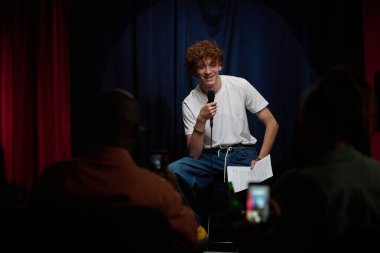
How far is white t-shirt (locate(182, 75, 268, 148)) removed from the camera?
12.2 feet

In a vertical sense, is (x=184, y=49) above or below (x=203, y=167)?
above

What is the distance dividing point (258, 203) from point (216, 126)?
2.22 meters

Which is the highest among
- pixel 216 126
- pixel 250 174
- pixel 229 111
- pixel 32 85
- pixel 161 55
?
pixel 161 55

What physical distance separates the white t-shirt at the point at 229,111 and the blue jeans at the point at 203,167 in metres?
0.12

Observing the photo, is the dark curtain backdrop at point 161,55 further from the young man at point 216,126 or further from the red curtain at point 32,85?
the young man at point 216,126

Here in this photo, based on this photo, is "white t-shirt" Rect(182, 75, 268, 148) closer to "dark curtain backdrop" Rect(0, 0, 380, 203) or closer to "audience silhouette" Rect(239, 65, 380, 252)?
"dark curtain backdrop" Rect(0, 0, 380, 203)

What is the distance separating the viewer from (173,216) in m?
1.62

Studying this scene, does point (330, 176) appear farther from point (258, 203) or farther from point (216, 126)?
point (216, 126)

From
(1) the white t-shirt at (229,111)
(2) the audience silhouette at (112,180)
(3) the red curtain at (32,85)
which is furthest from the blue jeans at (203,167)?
(2) the audience silhouette at (112,180)

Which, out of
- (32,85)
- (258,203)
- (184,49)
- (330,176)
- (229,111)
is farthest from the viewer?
(184,49)

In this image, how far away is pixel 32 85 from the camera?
3.98m

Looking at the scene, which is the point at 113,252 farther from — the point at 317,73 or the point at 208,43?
the point at 317,73

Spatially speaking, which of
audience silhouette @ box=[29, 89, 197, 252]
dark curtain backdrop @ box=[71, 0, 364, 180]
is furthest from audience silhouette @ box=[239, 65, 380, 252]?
dark curtain backdrop @ box=[71, 0, 364, 180]

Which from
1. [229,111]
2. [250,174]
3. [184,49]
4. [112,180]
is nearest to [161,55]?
[184,49]
